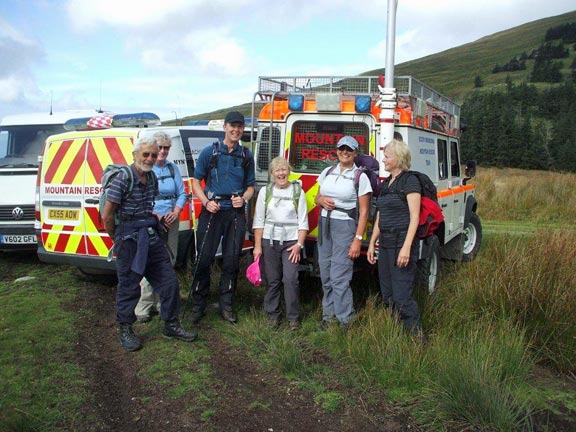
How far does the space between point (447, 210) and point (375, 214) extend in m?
2.54

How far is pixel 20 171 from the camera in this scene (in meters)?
8.55

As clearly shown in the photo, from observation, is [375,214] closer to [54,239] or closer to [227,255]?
[227,255]

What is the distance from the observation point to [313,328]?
5.40m

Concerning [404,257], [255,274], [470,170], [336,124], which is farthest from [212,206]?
[470,170]

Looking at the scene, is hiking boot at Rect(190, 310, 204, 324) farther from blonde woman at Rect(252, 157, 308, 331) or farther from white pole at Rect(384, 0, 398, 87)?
white pole at Rect(384, 0, 398, 87)

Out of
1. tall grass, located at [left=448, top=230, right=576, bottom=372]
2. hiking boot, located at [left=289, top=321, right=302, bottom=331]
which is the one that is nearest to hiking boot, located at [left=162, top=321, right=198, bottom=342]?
hiking boot, located at [left=289, top=321, right=302, bottom=331]

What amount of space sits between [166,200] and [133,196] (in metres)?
0.78

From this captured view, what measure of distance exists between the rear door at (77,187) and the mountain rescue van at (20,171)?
183cm

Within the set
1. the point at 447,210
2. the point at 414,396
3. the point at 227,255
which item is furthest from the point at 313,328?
the point at 447,210

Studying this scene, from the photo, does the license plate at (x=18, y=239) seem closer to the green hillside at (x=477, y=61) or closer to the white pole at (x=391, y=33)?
the white pole at (x=391, y=33)

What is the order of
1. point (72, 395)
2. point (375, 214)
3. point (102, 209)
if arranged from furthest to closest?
Result: point (375, 214), point (102, 209), point (72, 395)

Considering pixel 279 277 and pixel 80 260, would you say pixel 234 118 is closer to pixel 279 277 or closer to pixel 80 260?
pixel 279 277

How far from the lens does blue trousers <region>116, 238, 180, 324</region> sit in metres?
4.72

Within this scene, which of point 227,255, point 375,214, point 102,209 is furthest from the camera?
point 227,255
